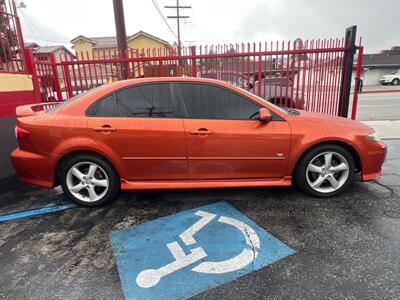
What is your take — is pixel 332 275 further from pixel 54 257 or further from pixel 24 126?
pixel 24 126

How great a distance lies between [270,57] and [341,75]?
1.60 meters

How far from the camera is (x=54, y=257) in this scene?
2627mm

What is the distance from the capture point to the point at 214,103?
11.4ft

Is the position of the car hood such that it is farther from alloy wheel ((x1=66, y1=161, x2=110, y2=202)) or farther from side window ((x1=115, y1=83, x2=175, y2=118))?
alloy wheel ((x1=66, y1=161, x2=110, y2=202))

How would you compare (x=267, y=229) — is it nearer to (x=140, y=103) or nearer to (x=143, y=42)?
(x=140, y=103)

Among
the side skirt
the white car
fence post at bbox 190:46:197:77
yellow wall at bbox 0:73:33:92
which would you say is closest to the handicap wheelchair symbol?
the side skirt

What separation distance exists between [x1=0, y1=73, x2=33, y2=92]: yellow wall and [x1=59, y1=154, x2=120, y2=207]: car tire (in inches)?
96.3

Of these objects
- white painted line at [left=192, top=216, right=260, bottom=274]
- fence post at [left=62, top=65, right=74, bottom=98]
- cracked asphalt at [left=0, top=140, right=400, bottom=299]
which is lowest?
cracked asphalt at [left=0, top=140, right=400, bottom=299]

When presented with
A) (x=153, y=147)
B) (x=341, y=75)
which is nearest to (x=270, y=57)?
(x=341, y=75)

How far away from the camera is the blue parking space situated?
222 centimetres

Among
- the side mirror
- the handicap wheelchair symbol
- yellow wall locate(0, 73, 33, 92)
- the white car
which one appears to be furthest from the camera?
the white car

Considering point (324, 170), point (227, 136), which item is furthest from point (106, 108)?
point (324, 170)

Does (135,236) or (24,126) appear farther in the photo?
(24,126)

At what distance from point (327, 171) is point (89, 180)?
2.97 meters
